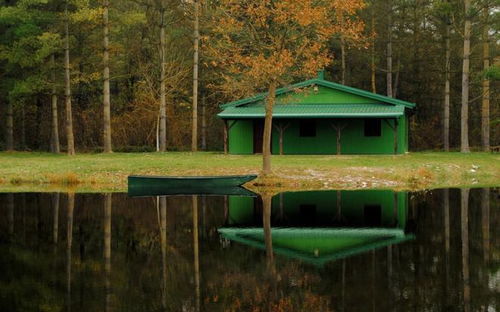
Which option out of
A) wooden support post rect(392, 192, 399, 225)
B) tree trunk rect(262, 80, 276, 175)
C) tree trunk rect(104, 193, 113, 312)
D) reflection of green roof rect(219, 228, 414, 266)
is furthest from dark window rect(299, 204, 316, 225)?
tree trunk rect(262, 80, 276, 175)

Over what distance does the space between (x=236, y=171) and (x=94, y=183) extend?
6144 mm

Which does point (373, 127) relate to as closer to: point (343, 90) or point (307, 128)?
point (343, 90)

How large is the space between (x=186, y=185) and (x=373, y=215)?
333 inches

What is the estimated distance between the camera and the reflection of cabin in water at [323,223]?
13.6m

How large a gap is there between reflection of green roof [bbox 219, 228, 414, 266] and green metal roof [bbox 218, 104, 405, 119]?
22715 mm

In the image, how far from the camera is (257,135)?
138ft

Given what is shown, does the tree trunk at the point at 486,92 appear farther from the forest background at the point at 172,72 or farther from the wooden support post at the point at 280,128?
the wooden support post at the point at 280,128

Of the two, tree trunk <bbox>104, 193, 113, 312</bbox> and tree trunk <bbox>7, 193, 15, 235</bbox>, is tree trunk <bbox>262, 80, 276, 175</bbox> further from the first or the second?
tree trunk <bbox>7, 193, 15, 235</bbox>

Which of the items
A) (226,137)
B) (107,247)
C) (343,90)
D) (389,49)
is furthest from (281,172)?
(389,49)

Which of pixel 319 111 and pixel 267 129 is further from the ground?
pixel 319 111

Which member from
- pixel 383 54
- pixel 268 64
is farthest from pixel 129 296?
pixel 383 54

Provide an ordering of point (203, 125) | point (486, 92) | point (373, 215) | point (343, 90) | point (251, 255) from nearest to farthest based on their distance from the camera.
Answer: point (251, 255) < point (373, 215) < point (343, 90) < point (486, 92) < point (203, 125)

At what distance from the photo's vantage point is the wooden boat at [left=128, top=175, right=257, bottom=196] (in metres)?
24.3

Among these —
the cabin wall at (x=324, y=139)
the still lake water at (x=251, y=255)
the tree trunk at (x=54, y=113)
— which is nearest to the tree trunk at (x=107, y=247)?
the still lake water at (x=251, y=255)
